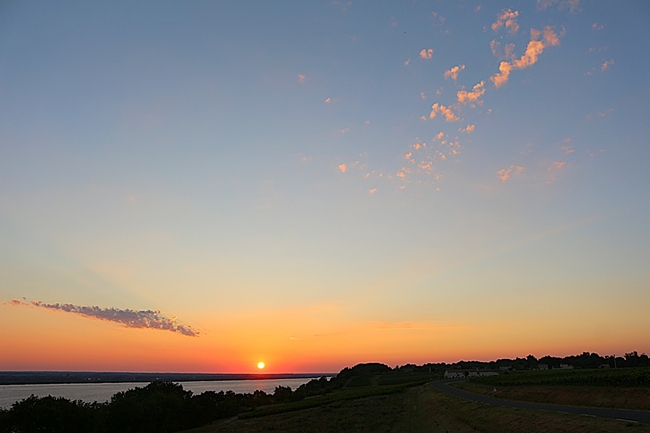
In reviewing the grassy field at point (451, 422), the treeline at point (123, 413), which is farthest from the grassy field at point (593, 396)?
the treeline at point (123, 413)

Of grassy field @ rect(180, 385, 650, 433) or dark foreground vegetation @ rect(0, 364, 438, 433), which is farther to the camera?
dark foreground vegetation @ rect(0, 364, 438, 433)

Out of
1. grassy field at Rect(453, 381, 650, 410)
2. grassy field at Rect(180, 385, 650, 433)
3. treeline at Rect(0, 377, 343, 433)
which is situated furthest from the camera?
treeline at Rect(0, 377, 343, 433)

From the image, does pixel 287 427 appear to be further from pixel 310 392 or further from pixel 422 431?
pixel 310 392

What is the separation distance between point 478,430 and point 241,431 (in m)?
34.9

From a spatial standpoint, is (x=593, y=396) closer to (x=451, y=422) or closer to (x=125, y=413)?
(x=451, y=422)

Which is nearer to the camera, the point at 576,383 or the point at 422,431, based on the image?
the point at 422,431

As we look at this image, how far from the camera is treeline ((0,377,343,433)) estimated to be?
169 feet

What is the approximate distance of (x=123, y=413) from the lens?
60.9m

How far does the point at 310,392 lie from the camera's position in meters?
137

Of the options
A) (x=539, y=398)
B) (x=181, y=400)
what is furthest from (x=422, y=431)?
(x=181, y=400)

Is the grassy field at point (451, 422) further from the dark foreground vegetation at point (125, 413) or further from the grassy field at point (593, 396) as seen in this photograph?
the grassy field at point (593, 396)

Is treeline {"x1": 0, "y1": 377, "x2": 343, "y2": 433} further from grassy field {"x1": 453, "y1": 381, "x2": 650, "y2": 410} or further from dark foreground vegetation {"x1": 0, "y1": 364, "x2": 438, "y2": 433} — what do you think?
grassy field {"x1": 453, "y1": 381, "x2": 650, "y2": 410}

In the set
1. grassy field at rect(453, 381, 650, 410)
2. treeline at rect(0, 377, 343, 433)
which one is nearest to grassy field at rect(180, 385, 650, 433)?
treeline at rect(0, 377, 343, 433)

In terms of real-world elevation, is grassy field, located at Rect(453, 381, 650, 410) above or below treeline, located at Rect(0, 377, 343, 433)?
above
